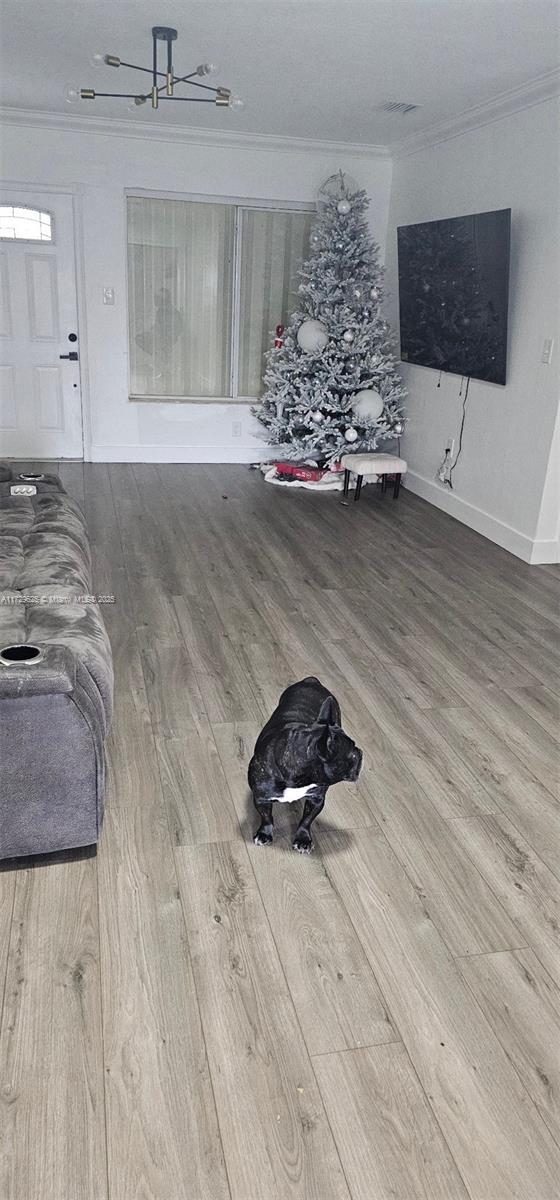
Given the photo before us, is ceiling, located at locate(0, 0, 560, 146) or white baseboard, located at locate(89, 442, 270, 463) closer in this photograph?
ceiling, located at locate(0, 0, 560, 146)

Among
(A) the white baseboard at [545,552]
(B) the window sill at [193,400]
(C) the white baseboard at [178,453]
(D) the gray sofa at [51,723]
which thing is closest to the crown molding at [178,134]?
(B) the window sill at [193,400]

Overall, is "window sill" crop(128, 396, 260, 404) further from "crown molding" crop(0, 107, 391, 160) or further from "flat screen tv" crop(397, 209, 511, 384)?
"crown molding" crop(0, 107, 391, 160)

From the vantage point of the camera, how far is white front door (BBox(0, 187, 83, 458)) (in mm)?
6070

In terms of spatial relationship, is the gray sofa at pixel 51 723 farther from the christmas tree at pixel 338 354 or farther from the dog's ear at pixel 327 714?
the christmas tree at pixel 338 354

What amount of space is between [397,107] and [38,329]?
3.11 metres

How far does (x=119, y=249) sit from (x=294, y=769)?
543cm

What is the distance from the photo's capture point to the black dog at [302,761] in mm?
2061

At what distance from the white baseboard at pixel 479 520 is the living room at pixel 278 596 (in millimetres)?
27

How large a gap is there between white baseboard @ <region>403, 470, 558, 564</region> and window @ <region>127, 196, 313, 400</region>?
1.80 metres

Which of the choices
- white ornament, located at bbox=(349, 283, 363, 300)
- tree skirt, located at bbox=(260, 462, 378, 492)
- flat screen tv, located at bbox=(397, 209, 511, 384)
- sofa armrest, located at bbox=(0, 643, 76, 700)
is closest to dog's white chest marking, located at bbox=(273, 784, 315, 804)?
sofa armrest, located at bbox=(0, 643, 76, 700)

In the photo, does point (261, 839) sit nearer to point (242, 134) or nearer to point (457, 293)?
point (457, 293)

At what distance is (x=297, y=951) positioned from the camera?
1.89 metres

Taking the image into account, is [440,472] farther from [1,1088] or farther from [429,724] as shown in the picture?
[1,1088]

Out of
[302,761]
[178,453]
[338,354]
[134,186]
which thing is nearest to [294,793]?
[302,761]
